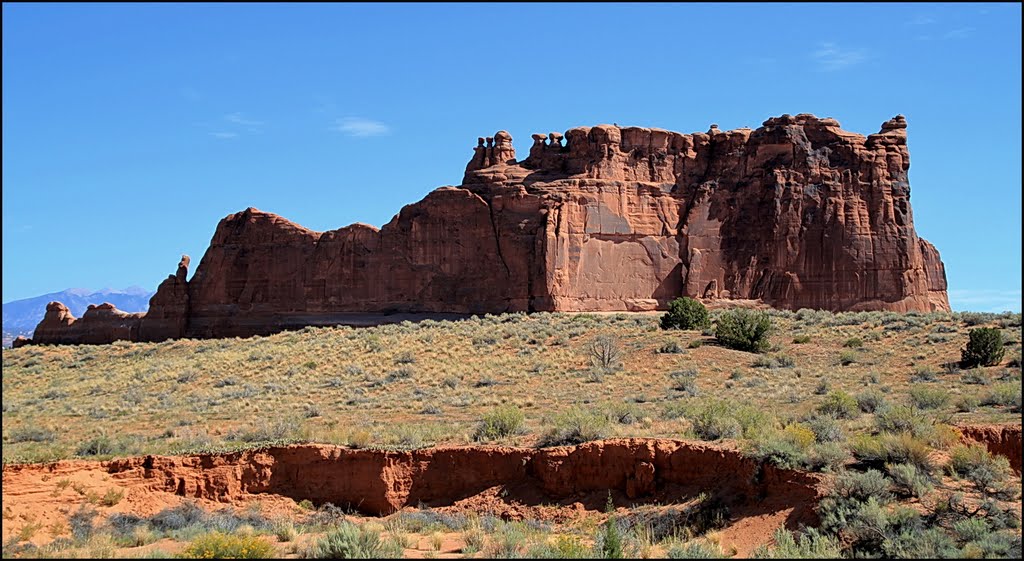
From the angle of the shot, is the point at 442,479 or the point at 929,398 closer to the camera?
the point at 442,479

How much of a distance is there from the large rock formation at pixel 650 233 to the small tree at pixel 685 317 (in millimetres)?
12468

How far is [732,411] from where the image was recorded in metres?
19.8

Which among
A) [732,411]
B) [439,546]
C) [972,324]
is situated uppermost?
[972,324]

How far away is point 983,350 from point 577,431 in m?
14.4

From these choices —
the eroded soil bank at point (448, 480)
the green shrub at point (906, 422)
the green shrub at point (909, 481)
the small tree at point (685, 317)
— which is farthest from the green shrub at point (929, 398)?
the small tree at point (685, 317)

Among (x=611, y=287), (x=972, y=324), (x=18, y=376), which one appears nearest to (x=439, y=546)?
(x=972, y=324)

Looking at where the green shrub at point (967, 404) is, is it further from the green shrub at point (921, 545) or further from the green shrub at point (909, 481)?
the green shrub at point (921, 545)

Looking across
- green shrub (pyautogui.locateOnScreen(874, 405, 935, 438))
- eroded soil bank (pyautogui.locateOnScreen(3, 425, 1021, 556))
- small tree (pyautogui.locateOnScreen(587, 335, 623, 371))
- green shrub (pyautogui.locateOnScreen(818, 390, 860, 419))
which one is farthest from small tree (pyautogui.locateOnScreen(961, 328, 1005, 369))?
eroded soil bank (pyautogui.locateOnScreen(3, 425, 1021, 556))

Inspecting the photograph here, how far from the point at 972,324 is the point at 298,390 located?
77.7ft

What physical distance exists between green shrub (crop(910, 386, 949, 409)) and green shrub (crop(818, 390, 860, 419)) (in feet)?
3.97

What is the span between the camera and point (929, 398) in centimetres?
1986

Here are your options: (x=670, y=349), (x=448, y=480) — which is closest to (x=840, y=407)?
(x=448, y=480)

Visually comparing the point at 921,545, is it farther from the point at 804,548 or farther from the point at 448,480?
the point at 448,480

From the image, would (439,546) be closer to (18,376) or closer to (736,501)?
(736,501)
